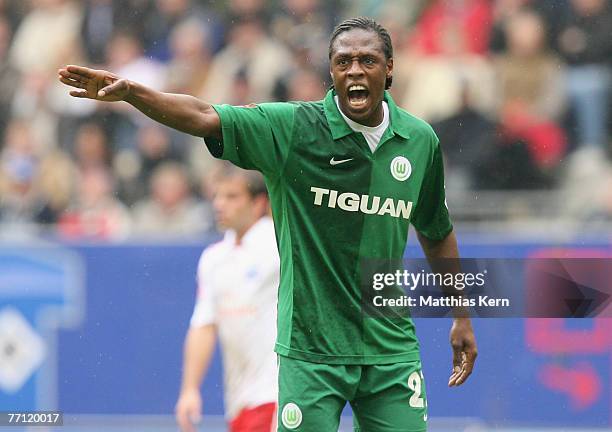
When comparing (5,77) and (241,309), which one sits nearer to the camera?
(241,309)

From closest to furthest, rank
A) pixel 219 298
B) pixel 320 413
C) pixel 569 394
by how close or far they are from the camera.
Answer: pixel 320 413, pixel 219 298, pixel 569 394

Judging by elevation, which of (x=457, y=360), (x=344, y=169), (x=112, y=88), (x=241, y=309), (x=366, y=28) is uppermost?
(x=366, y=28)

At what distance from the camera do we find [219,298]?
688cm

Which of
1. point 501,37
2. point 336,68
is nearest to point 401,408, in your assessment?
point 336,68

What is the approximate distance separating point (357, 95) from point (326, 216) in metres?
0.50

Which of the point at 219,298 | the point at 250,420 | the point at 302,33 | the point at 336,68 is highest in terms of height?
the point at 302,33

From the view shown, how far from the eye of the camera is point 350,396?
16.4 feet

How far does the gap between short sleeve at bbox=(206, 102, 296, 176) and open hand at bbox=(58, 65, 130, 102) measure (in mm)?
466

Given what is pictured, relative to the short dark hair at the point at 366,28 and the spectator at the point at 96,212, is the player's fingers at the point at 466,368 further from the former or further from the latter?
the spectator at the point at 96,212

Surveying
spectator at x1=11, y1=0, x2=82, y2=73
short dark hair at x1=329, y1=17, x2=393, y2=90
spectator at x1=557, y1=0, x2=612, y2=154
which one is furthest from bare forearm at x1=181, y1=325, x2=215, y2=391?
spectator at x1=11, y1=0, x2=82, y2=73

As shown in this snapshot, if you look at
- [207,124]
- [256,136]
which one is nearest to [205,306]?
[256,136]

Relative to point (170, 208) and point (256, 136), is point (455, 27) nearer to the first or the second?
point (170, 208)

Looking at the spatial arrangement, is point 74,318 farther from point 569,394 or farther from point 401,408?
point 401,408

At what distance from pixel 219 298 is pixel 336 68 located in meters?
2.25
